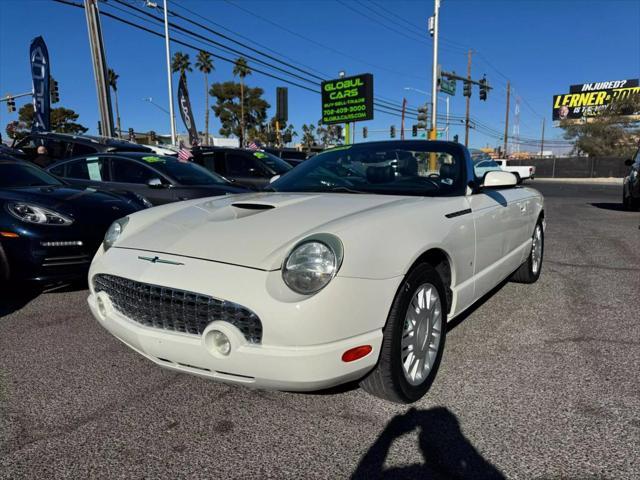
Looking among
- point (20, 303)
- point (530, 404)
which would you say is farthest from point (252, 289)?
point (20, 303)

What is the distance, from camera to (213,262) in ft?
7.24

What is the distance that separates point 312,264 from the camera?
2.06 m

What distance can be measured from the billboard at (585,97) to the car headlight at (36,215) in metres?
76.7

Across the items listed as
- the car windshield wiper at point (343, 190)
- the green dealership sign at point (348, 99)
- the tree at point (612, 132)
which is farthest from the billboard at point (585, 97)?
the car windshield wiper at point (343, 190)

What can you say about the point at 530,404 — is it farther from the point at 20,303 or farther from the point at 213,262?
the point at 20,303

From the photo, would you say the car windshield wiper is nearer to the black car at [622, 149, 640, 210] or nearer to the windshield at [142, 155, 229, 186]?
the windshield at [142, 155, 229, 186]

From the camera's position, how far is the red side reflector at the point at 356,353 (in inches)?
80.7

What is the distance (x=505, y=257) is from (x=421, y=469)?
2.21m

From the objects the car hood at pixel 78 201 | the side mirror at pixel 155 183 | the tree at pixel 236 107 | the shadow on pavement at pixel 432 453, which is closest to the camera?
the shadow on pavement at pixel 432 453

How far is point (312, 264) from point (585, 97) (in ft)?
275

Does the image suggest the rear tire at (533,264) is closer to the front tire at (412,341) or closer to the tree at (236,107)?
the front tire at (412,341)

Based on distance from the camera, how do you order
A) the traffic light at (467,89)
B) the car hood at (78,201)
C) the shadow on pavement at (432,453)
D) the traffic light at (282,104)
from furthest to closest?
the traffic light at (467,89), the traffic light at (282,104), the car hood at (78,201), the shadow on pavement at (432,453)

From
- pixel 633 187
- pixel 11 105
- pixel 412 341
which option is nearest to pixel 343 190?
pixel 412 341

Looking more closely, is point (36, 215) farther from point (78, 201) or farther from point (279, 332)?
point (279, 332)
